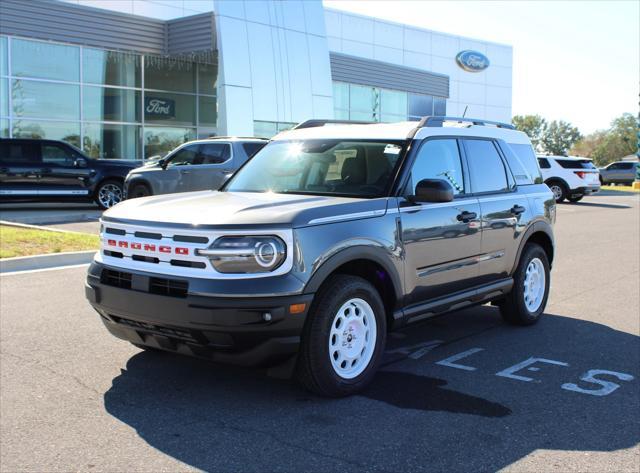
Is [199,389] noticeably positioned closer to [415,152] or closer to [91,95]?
[415,152]

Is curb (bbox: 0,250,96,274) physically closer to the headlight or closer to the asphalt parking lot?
the asphalt parking lot

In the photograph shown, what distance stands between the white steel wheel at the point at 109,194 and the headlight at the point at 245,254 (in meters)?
14.9

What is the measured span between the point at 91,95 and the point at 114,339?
830 inches

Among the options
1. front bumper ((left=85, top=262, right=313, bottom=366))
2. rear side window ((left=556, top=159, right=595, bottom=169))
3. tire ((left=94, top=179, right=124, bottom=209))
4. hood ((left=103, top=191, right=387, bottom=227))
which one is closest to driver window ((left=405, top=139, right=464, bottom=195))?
hood ((left=103, top=191, right=387, bottom=227))

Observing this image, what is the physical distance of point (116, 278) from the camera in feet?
15.9

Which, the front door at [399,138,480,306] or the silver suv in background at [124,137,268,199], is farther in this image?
the silver suv in background at [124,137,268,199]

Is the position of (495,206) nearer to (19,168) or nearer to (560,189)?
(19,168)

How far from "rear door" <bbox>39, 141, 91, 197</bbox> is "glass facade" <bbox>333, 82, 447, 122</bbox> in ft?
58.2

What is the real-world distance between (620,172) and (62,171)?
4460 cm

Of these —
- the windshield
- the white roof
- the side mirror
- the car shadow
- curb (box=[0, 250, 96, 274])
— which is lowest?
the car shadow

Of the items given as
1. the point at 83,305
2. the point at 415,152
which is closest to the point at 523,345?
the point at 415,152

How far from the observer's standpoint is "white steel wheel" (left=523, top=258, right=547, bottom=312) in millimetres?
7094

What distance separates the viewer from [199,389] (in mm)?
5008

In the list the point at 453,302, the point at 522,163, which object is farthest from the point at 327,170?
the point at 522,163
